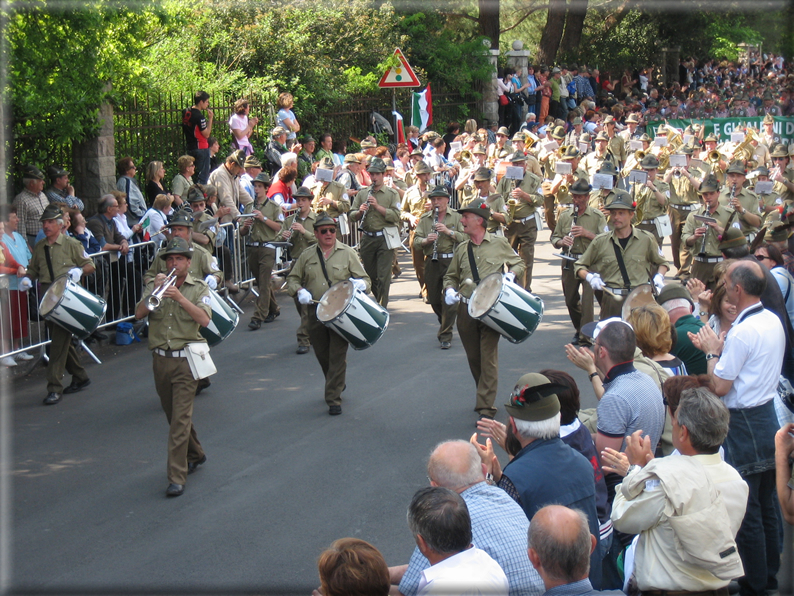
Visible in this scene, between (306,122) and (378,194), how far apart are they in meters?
7.92

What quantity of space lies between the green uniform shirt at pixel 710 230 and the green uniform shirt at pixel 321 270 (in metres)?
4.61

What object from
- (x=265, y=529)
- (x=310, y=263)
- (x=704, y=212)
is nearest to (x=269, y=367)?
(x=310, y=263)

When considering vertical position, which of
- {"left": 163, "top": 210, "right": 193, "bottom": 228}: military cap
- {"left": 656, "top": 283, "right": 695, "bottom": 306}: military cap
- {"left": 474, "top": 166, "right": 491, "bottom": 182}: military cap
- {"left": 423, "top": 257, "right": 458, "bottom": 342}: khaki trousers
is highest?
{"left": 474, "top": 166, "right": 491, "bottom": 182}: military cap

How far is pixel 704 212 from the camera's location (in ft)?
38.0

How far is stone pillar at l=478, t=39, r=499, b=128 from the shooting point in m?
27.5

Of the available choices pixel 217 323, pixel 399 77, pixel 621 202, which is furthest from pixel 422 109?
pixel 217 323

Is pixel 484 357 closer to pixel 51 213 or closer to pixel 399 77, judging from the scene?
pixel 51 213

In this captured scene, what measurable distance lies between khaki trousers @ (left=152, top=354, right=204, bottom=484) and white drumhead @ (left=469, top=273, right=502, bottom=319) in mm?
2652

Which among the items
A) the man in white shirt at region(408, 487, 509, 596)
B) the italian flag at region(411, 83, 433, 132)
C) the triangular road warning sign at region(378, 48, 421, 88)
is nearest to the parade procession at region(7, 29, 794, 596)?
the man in white shirt at region(408, 487, 509, 596)

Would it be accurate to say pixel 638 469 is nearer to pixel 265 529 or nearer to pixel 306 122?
pixel 265 529

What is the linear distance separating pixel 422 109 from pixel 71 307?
15123 millimetres

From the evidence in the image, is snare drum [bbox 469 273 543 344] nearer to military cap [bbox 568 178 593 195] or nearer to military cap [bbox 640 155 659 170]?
military cap [bbox 568 178 593 195]

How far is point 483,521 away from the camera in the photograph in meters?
3.91

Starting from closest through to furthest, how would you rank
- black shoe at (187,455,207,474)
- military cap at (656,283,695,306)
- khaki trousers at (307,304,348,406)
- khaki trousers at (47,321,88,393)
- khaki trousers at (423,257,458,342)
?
military cap at (656,283,695,306)
black shoe at (187,455,207,474)
khaki trousers at (307,304,348,406)
khaki trousers at (47,321,88,393)
khaki trousers at (423,257,458,342)
